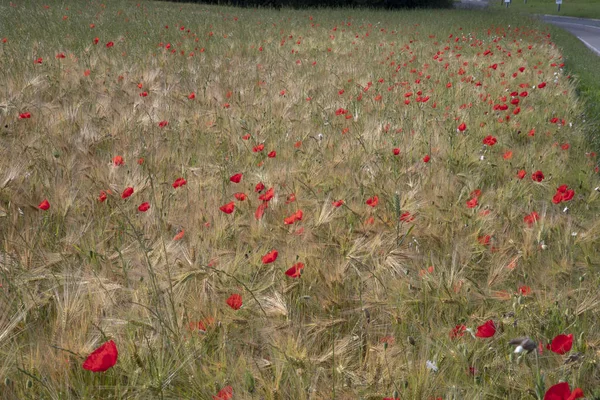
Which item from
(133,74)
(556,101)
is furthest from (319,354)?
(133,74)

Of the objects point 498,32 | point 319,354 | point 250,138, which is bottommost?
point 319,354

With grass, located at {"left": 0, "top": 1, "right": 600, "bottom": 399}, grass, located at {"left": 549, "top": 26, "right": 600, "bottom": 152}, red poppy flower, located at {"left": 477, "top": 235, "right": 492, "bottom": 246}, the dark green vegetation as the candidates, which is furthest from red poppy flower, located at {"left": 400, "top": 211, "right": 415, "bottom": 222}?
the dark green vegetation

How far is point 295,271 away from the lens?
5.15 feet

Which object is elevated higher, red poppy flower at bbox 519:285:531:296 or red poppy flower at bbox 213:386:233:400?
red poppy flower at bbox 519:285:531:296

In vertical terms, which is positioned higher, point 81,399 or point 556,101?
point 556,101

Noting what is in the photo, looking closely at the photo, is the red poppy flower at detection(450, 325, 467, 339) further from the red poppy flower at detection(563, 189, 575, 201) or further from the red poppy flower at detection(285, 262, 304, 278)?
the red poppy flower at detection(563, 189, 575, 201)

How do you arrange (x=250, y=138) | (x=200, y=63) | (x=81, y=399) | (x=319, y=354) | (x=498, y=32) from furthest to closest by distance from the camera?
1. (x=498, y=32)
2. (x=200, y=63)
3. (x=250, y=138)
4. (x=319, y=354)
5. (x=81, y=399)

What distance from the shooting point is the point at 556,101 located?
4480 mm

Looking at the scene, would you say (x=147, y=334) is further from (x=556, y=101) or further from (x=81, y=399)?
(x=556, y=101)

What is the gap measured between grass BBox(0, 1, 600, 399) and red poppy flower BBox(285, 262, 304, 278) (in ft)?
0.23

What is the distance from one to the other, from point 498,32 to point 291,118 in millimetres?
9832

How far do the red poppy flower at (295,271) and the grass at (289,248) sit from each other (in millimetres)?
71

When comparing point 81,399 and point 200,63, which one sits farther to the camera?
point 200,63

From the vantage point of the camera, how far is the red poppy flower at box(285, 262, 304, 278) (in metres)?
1.54
